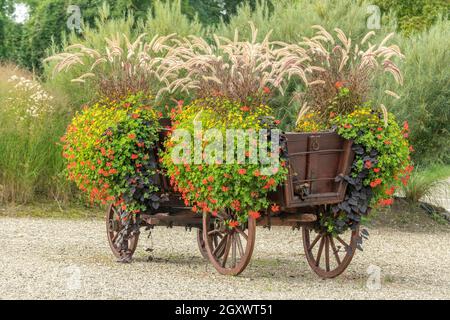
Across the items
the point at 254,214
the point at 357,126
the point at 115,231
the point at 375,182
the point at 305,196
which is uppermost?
the point at 357,126

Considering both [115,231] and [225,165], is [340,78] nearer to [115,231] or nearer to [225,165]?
[225,165]

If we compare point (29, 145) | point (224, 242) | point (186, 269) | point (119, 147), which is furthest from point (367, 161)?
point (29, 145)

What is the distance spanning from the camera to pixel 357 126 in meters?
7.01

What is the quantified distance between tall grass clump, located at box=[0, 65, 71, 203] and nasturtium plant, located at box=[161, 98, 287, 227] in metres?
5.29

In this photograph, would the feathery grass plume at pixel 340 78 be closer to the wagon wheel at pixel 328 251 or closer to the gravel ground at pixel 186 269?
the wagon wheel at pixel 328 251

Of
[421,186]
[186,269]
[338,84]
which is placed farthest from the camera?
[421,186]

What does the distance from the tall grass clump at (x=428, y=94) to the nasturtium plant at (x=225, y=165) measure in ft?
18.5

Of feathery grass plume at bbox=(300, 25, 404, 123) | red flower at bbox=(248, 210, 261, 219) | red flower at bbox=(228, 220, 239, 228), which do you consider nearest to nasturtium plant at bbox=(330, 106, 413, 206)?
feathery grass plume at bbox=(300, 25, 404, 123)

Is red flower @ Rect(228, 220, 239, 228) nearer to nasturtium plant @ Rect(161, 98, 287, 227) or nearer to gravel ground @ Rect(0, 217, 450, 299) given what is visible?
nasturtium plant @ Rect(161, 98, 287, 227)

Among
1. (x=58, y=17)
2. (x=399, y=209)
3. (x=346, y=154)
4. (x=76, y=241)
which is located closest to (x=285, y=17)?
(x=399, y=209)

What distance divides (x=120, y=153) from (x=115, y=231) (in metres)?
1.19

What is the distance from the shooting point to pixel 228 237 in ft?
24.4

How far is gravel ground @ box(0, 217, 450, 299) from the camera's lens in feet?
21.8

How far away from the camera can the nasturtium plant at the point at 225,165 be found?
6.64m
